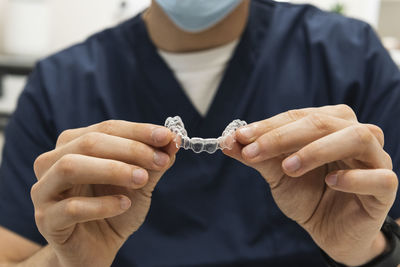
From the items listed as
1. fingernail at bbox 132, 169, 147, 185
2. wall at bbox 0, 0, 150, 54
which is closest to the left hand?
fingernail at bbox 132, 169, 147, 185

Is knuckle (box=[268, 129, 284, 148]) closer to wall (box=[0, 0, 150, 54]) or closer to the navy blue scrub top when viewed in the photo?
the navy blue scrub top

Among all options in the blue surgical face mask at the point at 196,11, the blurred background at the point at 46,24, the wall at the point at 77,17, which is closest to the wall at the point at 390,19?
the blurred background at the point at 46,24

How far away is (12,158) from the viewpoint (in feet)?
2.43

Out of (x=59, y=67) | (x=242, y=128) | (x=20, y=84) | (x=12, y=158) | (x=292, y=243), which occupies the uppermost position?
(x=242, y=128)

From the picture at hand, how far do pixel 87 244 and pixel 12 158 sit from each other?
0.31 meters

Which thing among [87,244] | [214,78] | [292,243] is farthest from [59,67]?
[292,243]

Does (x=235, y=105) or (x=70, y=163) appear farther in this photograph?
(x=235, y=105)

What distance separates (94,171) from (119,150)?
0.04m

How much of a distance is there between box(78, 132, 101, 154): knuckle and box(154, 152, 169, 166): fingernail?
7 centimetres

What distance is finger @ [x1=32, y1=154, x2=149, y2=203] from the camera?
0.44 metres

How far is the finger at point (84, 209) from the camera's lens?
17.5 inches

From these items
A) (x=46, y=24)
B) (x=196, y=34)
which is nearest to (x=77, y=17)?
(x=46, y=24)

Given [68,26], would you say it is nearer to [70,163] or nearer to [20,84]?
[20,84]

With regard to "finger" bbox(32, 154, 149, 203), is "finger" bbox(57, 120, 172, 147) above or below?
above
